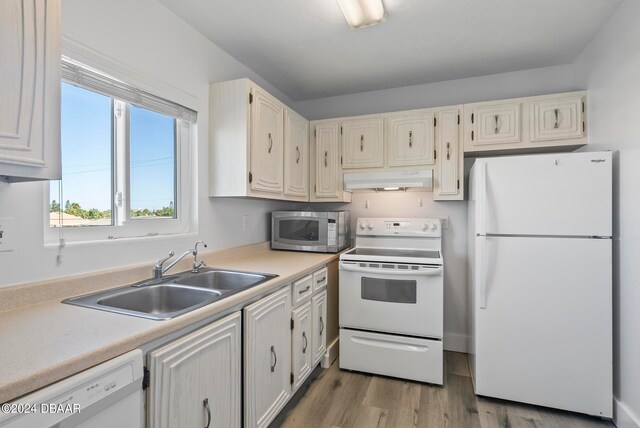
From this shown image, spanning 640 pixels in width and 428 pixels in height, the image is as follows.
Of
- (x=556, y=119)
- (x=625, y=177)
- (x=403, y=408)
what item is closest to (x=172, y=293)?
(x=403, y=408)

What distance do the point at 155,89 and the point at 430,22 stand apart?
1.67 metres

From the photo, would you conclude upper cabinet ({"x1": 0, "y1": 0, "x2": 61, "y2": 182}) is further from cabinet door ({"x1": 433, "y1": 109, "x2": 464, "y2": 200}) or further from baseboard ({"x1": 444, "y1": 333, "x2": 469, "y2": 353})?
baseboard ({"x1": 444, "y1": 333, "x2": 469, "y2": 353})

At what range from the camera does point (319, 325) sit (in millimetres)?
2297

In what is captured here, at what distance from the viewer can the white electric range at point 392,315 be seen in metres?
2.21

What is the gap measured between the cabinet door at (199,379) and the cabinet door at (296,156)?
1418mm

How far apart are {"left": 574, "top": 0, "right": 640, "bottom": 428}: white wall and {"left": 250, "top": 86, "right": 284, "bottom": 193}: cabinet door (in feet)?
6.92

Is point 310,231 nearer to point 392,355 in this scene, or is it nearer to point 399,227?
point 399,227

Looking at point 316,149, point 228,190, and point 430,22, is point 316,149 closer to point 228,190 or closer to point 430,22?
point 228,190

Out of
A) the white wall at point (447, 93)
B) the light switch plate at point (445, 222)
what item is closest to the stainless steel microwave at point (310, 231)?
the light switch plate at point (445, 222)

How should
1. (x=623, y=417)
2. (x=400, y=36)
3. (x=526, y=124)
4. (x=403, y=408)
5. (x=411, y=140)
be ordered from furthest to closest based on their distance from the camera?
(x=411, y=140) → (x=526, y=124) → (x=400, y=36) → (x=403, y=408) → (x=623, y=417)

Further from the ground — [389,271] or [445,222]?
[445,222]

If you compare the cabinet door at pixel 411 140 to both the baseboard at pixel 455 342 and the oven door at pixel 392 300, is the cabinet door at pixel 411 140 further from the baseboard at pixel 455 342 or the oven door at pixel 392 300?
the baseboard at pixel 455 342

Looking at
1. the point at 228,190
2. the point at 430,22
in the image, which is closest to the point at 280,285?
the point at 228,190

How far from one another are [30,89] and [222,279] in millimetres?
1246
